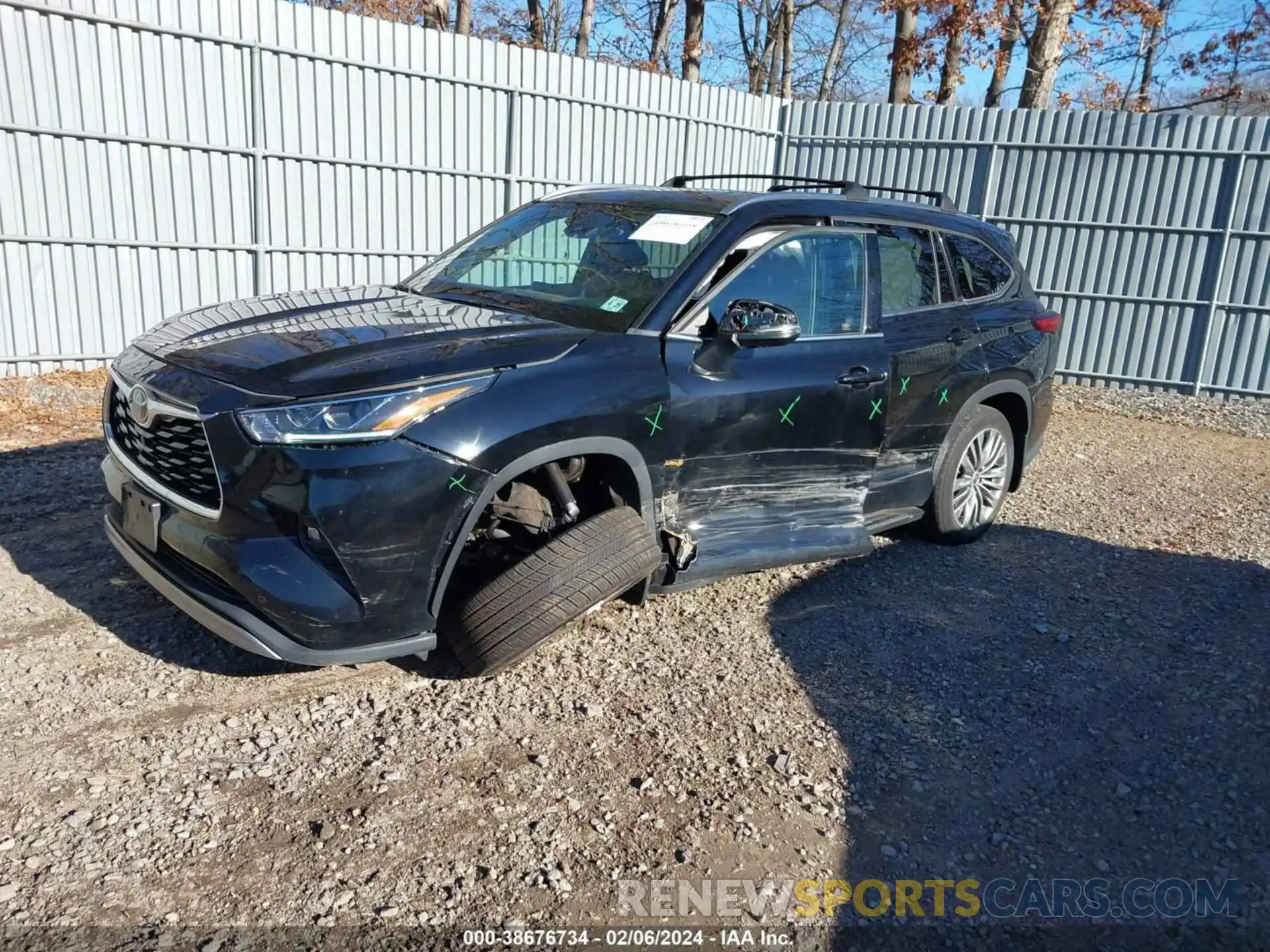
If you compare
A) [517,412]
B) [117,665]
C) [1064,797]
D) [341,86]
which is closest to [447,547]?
[517,412]

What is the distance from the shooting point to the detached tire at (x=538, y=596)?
3.51 metres

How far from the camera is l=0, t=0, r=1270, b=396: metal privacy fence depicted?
321 inches

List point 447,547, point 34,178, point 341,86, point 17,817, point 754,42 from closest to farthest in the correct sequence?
1. point 17,817
2. point 447,547
3. point 34,178
4. point 341,86
5. point 754,42

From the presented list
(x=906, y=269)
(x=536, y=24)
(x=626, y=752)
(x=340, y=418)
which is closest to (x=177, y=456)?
(x=340, y=418)

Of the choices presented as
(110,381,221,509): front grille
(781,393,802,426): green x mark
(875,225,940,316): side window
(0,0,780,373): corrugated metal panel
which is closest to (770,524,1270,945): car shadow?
(781,393,802,426): green x mark

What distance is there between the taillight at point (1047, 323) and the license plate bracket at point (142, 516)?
482cm


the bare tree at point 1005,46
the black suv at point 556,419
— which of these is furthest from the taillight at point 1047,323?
the bare tree at point 1005,46

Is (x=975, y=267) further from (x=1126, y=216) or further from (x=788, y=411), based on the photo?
(x=1126, y=216)

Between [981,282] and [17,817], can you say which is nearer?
[17,817]

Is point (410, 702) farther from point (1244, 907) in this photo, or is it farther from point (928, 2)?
point (928, 2)

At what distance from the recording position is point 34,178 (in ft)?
26.1

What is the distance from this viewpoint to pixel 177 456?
3.39 metres

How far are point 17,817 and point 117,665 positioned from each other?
0.92m

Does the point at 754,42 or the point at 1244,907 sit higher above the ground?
the point at 754,42
